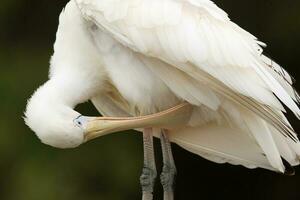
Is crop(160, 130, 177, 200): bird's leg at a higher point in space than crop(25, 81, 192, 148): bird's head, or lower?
lower

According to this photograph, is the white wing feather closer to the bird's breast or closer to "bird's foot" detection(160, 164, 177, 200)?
the bird's breast

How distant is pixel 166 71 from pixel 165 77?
22mm

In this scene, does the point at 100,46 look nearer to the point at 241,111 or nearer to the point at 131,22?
the point at 131,22

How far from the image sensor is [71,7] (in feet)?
16.6

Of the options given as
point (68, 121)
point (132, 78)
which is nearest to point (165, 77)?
point (132, 78)

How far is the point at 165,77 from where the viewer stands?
4793 millimetres

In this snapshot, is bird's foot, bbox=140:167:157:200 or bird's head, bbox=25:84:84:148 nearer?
bird's head, bbox=25:84:84:148

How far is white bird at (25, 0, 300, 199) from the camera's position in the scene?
4.66 meters

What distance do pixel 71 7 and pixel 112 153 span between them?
6.53ft

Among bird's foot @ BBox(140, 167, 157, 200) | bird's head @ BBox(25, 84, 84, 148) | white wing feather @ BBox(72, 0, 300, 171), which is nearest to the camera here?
white wing feather @ BBox(72, 0, 300, 171)

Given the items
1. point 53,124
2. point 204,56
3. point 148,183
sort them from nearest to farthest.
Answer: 1. point 204,56
2. point 53,124
3. point 148,183

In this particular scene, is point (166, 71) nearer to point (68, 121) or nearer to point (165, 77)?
point (165, 77)

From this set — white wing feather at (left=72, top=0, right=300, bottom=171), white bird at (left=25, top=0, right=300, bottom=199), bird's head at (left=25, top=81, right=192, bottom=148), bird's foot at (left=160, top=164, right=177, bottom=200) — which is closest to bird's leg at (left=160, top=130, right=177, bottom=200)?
bird's foot at (left=160, top=164, right=177, bottom=200)

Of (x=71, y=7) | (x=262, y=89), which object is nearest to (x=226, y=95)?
(x=262, y=89)
